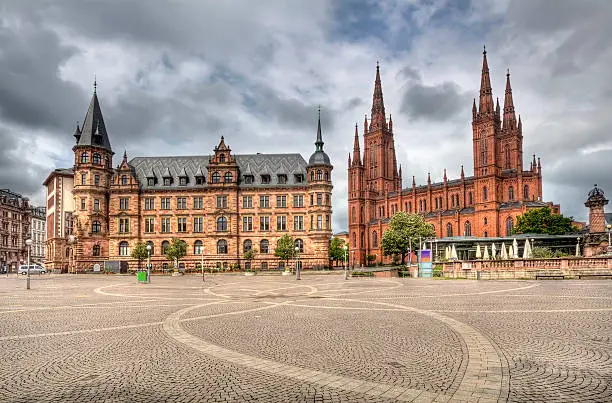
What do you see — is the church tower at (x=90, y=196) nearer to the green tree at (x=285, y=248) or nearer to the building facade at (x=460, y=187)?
the green tree at (x=285, y=248)

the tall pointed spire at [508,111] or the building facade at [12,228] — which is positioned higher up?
the tall pointed spire at [508,111]

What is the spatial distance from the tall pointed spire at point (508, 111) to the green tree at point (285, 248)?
2984 inches

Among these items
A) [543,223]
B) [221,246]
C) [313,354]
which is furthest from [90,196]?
[543,223]

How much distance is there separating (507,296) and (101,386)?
19073 millimetres

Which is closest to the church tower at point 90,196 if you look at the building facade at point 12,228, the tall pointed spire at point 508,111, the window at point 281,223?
the window at point 281,223

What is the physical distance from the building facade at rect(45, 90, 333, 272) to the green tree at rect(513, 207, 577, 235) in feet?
124

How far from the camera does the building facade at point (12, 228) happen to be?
106m

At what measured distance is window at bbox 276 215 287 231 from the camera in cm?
7019

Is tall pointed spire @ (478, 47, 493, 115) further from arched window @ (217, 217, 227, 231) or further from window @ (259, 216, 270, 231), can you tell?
arched window @ (217, 217, 227, 231)

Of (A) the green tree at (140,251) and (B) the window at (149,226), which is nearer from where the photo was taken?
(A) the green tree at (140,251)

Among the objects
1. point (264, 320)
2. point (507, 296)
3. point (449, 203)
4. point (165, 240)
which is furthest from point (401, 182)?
point (264, 320)

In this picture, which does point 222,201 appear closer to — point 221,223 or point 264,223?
point 221,223

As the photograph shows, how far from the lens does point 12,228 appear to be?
360 feet

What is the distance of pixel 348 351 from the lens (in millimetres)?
9914
